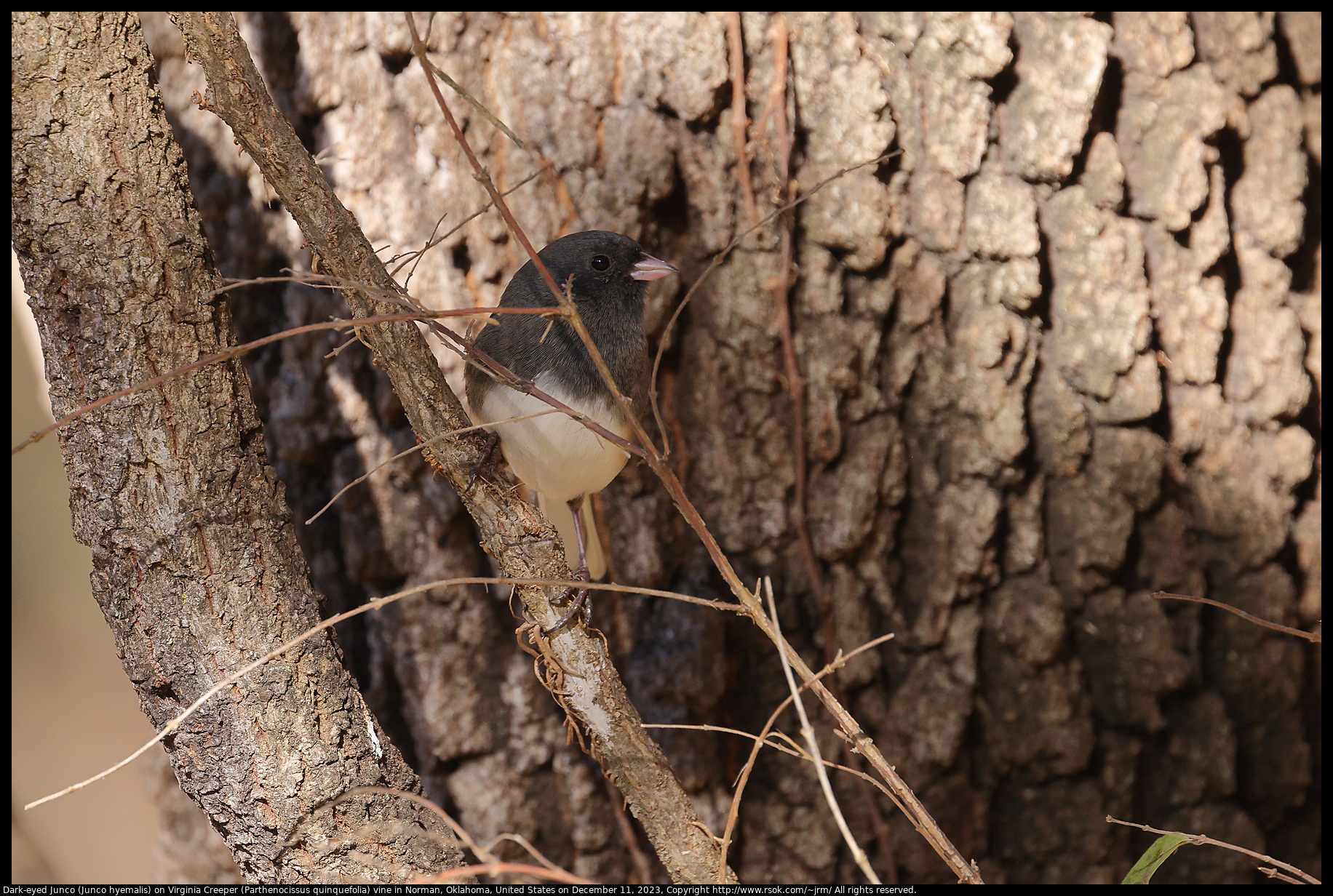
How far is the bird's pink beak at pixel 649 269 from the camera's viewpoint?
1376 mm

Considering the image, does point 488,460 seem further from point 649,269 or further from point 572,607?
point 649,269

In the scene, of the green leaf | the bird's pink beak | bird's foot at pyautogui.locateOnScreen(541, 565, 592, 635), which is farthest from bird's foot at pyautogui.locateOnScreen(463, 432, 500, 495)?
the green leaf

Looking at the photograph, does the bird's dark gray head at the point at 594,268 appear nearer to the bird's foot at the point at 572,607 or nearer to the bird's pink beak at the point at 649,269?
the bird's pink beak at the point at 649,269

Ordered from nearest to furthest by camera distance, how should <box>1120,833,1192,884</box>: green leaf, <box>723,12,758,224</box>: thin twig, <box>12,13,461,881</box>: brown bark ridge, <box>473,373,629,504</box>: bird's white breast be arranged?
<box>1120,833,1192,884</box>: green leaf < <box>12,13,461,881</box>: brown bark ridge < <box>473,373,629,504</box>: bird's white breast < <box>723,12,758,224</box>: thin twig

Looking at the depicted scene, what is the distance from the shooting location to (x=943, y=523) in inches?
62.9

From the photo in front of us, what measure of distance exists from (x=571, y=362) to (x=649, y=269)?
0.22 meters

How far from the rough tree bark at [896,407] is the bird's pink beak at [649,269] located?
0.17 metres

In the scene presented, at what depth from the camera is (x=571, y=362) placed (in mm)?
1299

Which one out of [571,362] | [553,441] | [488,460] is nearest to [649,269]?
[571,362]

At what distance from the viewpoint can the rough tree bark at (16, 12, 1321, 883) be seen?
4.94ft

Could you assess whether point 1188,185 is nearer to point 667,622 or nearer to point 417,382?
point 667,622

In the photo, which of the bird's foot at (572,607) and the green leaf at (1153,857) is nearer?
the green leaf at (1153,857)

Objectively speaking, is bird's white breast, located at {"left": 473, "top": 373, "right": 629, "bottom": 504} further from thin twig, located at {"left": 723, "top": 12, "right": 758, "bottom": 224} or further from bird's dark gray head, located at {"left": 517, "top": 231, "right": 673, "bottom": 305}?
thin twig, located at {"left": 723, "top": 12, "right": 758, "bottom": 224}

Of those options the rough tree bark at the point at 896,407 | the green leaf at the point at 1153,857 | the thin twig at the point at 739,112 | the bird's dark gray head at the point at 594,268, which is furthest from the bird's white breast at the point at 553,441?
the green leaf at the point at 1153,857
